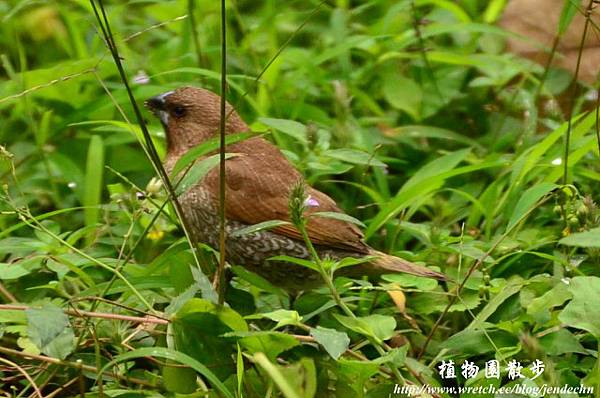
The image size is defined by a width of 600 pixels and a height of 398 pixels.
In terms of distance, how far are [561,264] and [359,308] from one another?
669mm

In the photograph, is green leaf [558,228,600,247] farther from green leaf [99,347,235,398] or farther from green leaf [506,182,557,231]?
green leaf [99,347,235,398]

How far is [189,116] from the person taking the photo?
4.61 metres

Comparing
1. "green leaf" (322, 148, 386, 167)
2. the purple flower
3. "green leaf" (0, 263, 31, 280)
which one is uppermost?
"green leaf" (322, 148, 386, 167)

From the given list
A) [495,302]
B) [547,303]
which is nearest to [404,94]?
[495,302]

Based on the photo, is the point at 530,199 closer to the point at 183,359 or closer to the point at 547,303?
the point at 547,303

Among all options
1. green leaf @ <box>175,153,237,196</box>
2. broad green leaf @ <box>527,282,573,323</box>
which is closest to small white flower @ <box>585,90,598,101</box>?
broad green leaf @ <box>527,282,573,323</box>

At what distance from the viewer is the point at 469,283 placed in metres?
4.02

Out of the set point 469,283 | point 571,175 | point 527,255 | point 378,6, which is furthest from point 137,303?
point 378,6

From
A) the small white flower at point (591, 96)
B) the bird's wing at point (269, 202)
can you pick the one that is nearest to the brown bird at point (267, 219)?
the bird's wing at point (269, 202)

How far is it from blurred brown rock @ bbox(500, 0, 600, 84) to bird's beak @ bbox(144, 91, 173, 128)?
193cm

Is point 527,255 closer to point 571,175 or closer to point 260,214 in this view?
point 571,175

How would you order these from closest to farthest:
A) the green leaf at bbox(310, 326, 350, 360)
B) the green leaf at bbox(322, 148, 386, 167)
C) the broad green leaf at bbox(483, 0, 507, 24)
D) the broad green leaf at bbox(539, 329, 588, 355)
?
the green leaf at bbox(310, 326, 350, 360)
the broad green leaf at bbox(539, 329, 588, 355)
the green leaf at bbox(322, 148, 386, 167)
the broad green leaf at bbox(483, 0, 507, 24)

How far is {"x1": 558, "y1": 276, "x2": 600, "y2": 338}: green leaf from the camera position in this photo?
3396 millimetres

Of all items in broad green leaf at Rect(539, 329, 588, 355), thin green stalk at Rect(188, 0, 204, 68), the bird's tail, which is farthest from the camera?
thin green stalk at Rect(188, 0, 204, 68)
